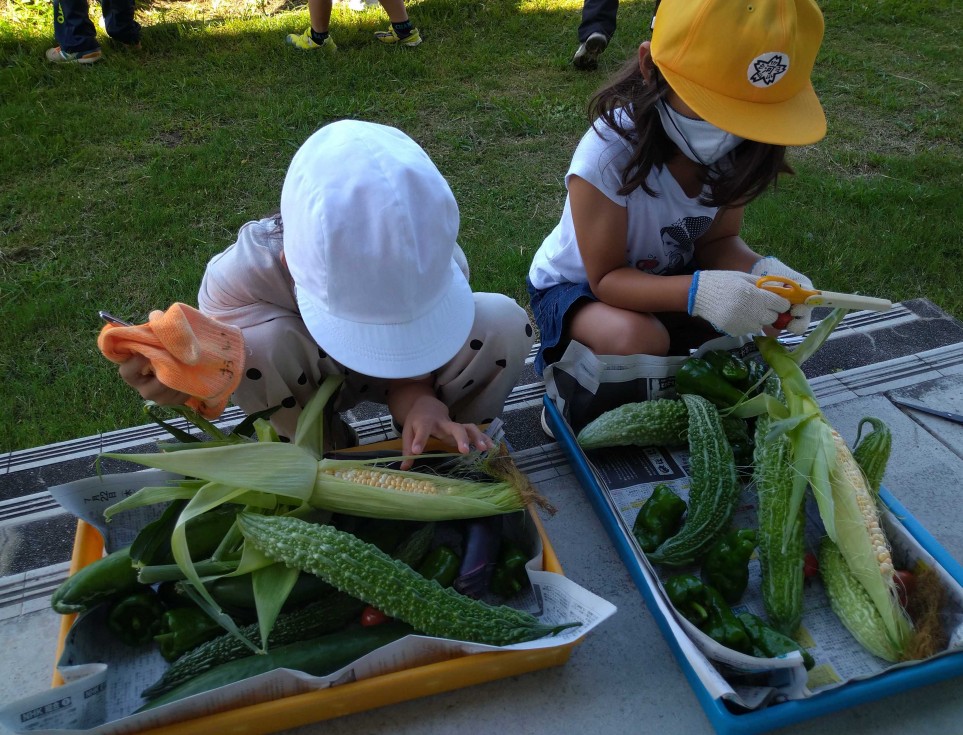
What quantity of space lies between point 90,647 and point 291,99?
315 cm

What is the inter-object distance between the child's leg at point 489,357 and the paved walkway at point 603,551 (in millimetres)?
279

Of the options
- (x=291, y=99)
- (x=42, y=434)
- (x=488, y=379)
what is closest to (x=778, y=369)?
(x=488, y=379)

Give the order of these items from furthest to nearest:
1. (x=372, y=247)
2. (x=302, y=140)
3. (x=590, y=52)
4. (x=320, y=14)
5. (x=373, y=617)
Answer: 1. (x=590, y=52)
2. (x=320, y=14)
3. (x=302, y=140)
4. (x=373, y=617)
5. (x=372, y=247)

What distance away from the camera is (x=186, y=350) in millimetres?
1410

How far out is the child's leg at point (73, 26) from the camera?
4039mm

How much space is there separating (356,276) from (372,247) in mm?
61

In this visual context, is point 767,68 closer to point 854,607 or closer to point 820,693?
point 854,607

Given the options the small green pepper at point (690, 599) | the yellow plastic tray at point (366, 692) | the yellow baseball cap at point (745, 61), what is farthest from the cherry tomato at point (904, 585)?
the yellow baseball cap at point (745, 61)

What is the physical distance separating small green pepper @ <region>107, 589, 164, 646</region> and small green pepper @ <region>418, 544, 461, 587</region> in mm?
538

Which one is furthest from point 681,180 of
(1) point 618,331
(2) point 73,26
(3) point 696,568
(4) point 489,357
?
(2) point 73,26

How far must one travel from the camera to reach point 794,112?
1697 millimetres

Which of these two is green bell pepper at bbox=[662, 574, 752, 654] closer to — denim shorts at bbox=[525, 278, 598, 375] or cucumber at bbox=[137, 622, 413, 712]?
cucumber at bbox=[137, 622, 413, 712]

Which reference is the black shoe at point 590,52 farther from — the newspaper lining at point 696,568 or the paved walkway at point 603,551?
the newspaper lining at point 696,568

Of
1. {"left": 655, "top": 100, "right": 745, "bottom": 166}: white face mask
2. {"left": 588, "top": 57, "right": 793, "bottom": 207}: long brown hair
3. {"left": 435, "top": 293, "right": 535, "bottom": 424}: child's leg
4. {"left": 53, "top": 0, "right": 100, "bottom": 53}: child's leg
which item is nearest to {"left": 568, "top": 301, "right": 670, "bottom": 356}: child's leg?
{"left": 435, "top": 293, "right": 535, "bottom": 424}: child's leg
